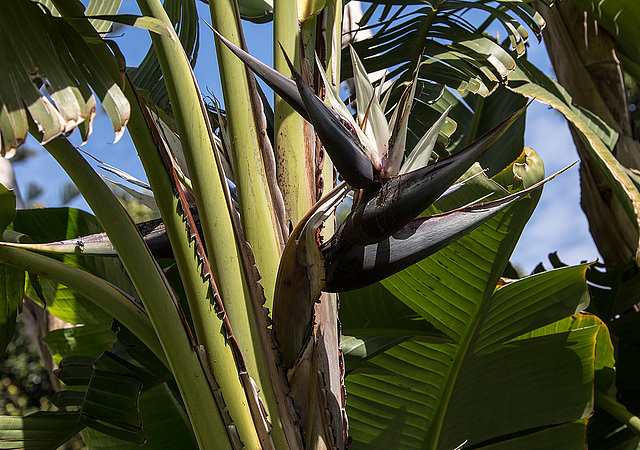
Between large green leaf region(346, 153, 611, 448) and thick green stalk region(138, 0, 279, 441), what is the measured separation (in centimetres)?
37

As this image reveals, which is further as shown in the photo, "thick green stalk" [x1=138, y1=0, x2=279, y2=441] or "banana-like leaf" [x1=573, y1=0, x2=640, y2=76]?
"banana-like leaf" [x1=573, y1=0, x2=640, y2=76]

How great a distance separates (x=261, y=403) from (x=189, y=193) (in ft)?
0.98

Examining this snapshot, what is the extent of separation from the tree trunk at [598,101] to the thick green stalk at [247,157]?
1.20 meters

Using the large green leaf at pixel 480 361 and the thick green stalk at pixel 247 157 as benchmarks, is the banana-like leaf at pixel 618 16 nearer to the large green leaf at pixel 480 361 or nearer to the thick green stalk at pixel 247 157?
the large green leaf at pixel 480 361

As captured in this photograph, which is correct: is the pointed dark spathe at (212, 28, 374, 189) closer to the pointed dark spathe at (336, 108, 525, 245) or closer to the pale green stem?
the pointed dark spathe at (336, 108, 525, 245)

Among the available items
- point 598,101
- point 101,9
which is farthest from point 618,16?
point 101,9

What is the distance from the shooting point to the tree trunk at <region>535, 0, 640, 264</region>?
1526mm

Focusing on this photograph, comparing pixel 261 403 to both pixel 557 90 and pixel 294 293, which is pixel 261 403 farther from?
pixel 557 90

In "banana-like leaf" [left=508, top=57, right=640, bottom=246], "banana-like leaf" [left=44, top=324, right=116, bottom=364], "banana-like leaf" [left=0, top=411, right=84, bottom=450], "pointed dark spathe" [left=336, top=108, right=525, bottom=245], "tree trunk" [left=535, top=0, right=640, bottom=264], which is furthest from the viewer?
"tree trunk" [left=535, top=0, right=640, bottom=264]

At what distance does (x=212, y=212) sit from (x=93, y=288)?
0.19 metres

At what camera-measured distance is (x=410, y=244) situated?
52cm

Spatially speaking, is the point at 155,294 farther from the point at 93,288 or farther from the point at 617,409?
the point at 617,409

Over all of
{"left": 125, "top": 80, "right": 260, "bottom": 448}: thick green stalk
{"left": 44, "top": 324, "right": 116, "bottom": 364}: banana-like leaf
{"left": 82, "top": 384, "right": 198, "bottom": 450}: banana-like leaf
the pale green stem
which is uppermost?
{"left": 125, "top": 80, "right": 260, "bottom": 448}: thick green stalk

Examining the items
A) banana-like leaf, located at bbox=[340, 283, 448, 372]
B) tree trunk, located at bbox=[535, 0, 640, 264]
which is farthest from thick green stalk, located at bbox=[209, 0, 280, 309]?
tree trunk, located at bbox=[535, 0, 640, 264]
